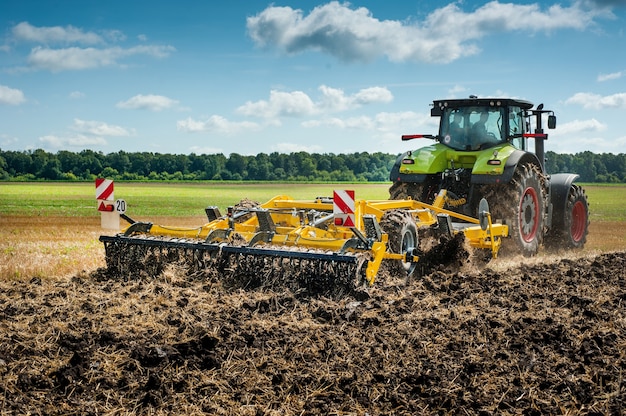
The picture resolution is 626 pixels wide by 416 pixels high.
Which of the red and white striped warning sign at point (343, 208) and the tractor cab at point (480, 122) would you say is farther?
the tractor cab at point (480, 122)

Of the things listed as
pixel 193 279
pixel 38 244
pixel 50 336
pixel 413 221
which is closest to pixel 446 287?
pixel 413 221

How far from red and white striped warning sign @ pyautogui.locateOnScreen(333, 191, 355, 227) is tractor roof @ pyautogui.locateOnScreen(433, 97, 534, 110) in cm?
384

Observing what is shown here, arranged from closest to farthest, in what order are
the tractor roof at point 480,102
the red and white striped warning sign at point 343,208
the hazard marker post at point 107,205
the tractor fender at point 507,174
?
1. the red and white striped warning sign at point 343,208
2. the hazard marker post at point 107,205
3. the tractor fender at point 507,174
4. the tractor roof at point 480,102

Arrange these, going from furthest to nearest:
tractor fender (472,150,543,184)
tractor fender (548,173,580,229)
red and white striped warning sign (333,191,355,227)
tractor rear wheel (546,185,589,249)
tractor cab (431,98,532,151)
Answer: tractor rear wheel (546,185,589,249) → tractor fender (548,173,580,229) → tractor cab (431,98,532,151) → tractor fender (472,150,543,184) → red and white striped warning sign (333,191,355,227)

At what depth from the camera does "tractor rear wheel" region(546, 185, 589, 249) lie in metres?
11.3

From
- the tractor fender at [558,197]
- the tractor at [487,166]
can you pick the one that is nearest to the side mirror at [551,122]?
the tractor at [487,166]

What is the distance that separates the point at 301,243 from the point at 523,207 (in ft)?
13.9

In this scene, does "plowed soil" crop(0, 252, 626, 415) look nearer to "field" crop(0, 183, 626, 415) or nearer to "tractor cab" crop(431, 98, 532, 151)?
"field" crop(0, 183, 626, 415)

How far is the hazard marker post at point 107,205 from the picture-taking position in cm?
808

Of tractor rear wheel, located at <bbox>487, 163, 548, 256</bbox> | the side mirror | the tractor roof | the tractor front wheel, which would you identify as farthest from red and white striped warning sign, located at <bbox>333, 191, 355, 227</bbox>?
the side mirror

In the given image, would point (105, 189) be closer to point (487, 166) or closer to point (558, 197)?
point (487, 166)

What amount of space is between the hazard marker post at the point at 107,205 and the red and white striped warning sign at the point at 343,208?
8.83 feet

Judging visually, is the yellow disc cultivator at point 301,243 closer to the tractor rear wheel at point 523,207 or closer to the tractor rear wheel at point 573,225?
the tractor rear wheel at point 523,207

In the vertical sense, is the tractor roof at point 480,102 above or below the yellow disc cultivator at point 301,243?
above
